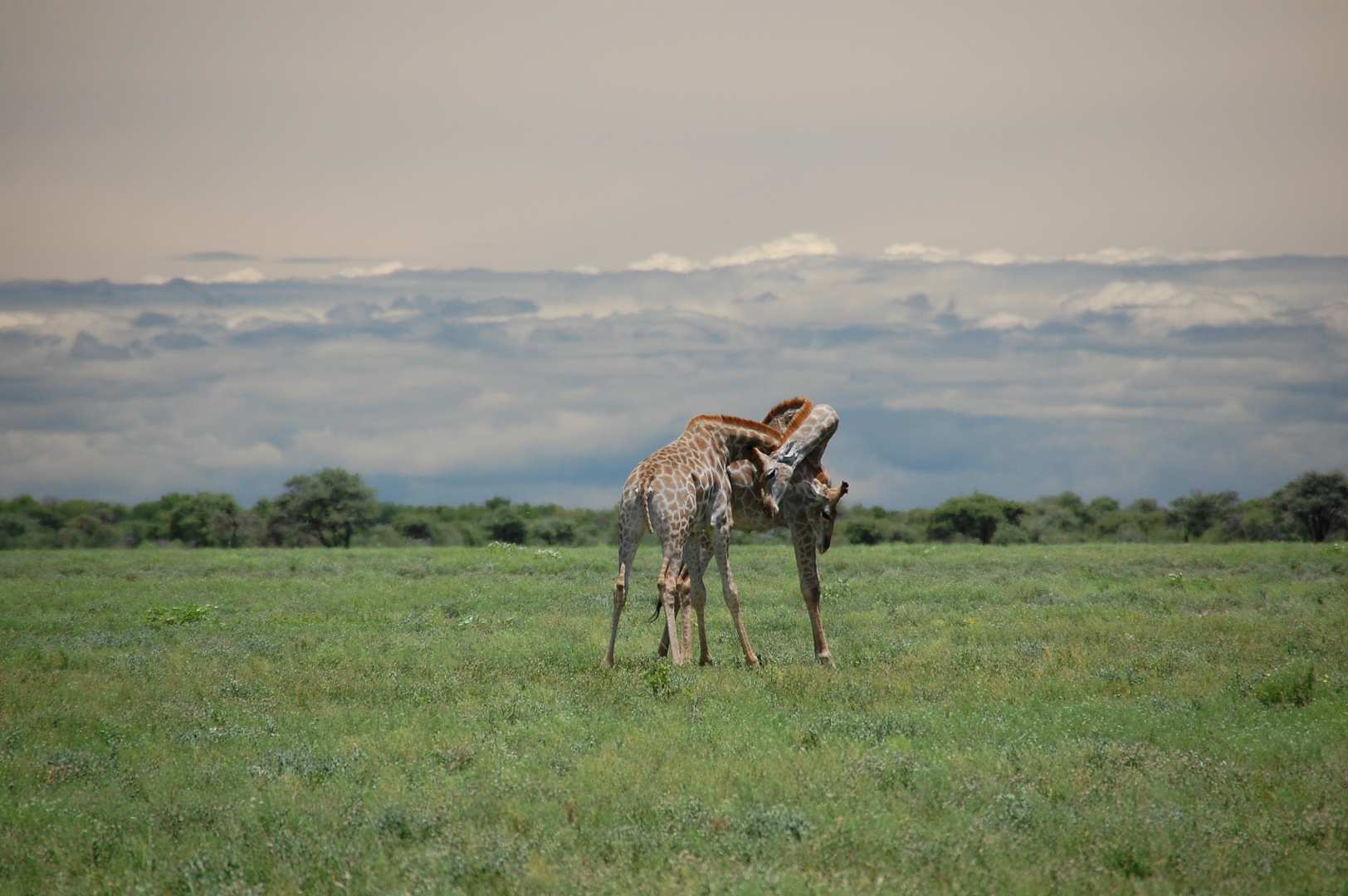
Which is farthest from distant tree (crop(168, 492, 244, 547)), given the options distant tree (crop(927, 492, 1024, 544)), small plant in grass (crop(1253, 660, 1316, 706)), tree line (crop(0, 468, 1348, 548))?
small plant in grass (crop(1253, 660, 1316, 706))

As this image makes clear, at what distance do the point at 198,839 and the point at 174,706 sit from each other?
4.68 m

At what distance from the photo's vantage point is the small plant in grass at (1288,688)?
1134 centimetres

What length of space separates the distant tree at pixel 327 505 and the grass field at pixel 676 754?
47.8 metres

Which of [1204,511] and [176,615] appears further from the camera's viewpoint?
[1204,511]

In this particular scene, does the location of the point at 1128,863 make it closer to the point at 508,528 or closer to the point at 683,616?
the point at 683,616

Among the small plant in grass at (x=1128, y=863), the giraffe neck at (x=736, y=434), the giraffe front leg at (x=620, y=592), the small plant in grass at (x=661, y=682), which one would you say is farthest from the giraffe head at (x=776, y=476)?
A: the small plant in grass at (x=1128, y=863)

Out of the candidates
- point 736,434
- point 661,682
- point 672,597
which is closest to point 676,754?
point 661,682

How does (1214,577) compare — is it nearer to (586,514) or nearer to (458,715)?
(458,715)

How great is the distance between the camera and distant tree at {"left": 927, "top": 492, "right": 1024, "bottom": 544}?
63.6 meters

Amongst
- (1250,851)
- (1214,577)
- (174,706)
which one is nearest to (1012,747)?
(1250,851)

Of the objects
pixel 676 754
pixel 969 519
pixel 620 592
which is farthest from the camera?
pixel 969 519

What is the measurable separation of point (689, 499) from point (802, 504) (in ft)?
8.29

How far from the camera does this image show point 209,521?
69125 mm

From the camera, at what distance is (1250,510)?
6481 cm
